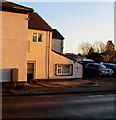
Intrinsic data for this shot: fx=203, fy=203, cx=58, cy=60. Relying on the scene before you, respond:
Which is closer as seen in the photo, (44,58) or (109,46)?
(44,58)

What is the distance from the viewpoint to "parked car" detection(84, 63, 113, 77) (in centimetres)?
2724

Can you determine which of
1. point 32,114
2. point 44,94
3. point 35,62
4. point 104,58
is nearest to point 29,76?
point 35,62

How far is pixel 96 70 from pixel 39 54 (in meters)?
10.0

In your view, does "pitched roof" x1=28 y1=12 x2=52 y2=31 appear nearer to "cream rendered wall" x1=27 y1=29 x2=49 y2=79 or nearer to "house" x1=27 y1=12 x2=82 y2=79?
"house" x1=27 y1=12 x2=82 y2=79

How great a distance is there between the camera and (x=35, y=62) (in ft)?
68.4

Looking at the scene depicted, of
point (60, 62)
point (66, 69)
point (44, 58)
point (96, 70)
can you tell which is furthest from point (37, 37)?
point (96, 70)

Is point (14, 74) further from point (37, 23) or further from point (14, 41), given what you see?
point (37, 23)

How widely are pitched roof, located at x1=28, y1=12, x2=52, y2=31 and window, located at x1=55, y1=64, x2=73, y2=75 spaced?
14.1ft

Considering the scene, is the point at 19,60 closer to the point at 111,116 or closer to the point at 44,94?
the point at 44,94

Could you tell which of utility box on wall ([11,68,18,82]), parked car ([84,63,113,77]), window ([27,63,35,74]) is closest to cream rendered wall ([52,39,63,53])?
parked car ([84,63,113,77])

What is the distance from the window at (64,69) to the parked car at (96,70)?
4.72 m

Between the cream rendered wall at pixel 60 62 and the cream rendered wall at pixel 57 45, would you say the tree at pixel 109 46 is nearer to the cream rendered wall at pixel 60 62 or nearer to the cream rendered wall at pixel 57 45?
the cream rendered wall at pixel 57 45

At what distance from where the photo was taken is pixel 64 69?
23.0 m

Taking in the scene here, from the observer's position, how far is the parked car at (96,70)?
1072 inches
